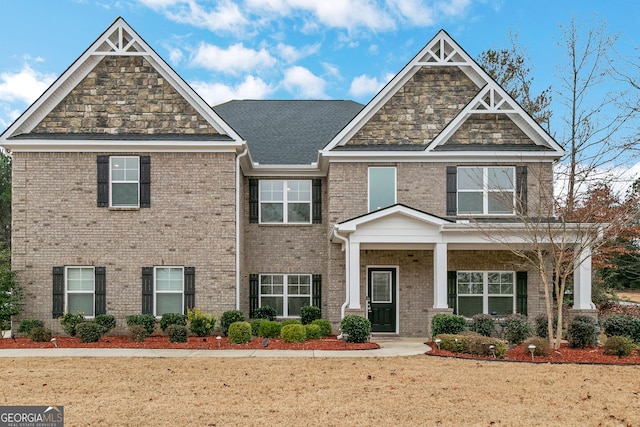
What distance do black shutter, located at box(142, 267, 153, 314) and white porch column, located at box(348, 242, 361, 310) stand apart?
5.99 meters

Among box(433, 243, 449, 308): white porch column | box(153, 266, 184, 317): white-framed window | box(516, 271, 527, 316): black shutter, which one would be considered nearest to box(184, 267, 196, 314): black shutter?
box(153, 266, 184, 317): white-framed window

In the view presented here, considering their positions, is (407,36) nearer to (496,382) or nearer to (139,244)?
(139,244)

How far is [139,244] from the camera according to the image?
1711cm

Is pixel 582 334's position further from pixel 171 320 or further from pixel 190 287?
pixel 171 320

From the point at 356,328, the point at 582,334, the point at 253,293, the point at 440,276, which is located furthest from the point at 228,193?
the point at 582,334

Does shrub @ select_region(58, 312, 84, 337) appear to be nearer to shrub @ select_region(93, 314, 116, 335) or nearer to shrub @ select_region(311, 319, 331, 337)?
shrub @ select_region(93, 314, 116, 335)

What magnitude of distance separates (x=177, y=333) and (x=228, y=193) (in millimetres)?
4404

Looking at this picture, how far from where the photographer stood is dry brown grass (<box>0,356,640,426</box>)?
7785 millimetres

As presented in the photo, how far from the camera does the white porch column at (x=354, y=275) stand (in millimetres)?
16016

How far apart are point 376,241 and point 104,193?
8187 mm

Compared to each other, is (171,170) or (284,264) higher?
(171,170)

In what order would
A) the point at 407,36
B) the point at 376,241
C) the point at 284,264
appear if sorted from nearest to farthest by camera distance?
the point at 376,241 < the point at 284,264 < the point at 407,36

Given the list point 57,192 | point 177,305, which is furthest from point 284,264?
point 57,192

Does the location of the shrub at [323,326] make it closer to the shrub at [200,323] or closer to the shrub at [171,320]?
the shrub at [200,323]
